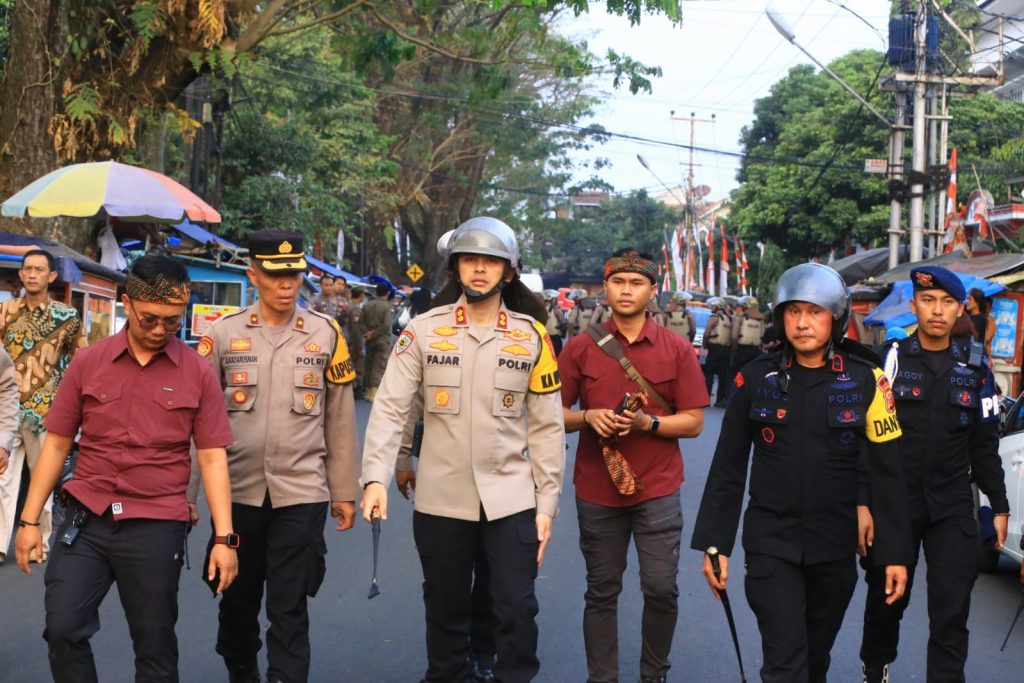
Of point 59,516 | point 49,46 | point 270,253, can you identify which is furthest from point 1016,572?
point 49,46

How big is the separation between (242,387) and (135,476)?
87 cm

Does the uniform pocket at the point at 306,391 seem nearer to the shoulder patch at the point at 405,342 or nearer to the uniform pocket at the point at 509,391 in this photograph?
the shoulder patch at the point at 405,342

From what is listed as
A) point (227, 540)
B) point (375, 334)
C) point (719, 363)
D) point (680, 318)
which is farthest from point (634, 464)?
point (719, 363)

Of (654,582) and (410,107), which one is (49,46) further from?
(410,107)

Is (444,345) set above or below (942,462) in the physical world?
above

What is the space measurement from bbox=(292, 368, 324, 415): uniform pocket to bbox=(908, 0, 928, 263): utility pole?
2082cm

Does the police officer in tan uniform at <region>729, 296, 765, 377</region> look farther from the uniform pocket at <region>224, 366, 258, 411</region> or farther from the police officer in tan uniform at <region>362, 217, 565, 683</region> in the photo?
the uniform pocket at <region>224, 366, 258, 411</region>

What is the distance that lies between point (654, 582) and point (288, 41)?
21526mm

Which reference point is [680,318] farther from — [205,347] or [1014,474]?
[205,347]

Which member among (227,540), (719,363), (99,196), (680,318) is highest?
(99,196)

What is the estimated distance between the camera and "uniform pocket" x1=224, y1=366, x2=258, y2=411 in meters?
5.27

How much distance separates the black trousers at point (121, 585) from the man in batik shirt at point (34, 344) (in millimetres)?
3776

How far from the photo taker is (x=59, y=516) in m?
4.59

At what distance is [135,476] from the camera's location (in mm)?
4469
